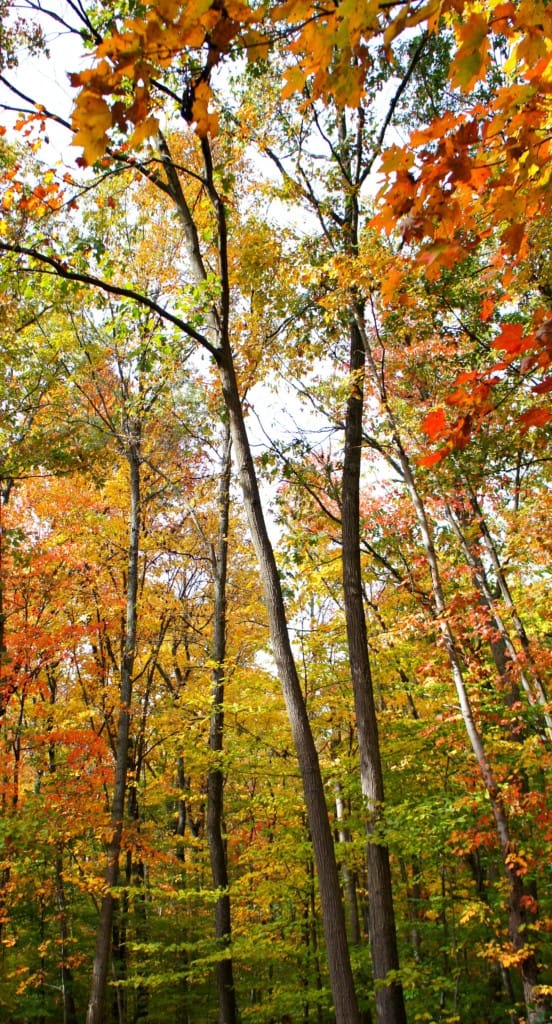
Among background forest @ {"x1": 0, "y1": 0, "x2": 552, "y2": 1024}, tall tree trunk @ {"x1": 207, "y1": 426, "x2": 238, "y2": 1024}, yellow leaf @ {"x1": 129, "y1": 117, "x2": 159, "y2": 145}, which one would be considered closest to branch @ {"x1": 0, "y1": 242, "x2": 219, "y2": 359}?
background forest @ {"x1": 0, "y1": 0, "x2": 552, "y2": 1024}

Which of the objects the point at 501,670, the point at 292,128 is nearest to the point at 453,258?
the point at 292,128

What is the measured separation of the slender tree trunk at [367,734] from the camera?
20.3 ft

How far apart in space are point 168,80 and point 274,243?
2.64m

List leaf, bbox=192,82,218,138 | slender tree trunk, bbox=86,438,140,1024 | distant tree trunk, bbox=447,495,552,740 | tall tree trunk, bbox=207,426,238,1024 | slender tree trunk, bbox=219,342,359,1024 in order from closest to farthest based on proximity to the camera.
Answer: leaf, bbox=192,82,218,138 < slender tree trunk, bbox=219,342,359,1024 < distant tree trunk, bbox=447,495,552,740 < slender tree trunk, bbox=86,438,140,1024 < tall tree trunk, bbox=207,426,238,1024

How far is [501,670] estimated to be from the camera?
30.1 feet

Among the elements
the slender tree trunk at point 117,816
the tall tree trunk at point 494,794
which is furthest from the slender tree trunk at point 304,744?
the slender tree trunk at point 117,816

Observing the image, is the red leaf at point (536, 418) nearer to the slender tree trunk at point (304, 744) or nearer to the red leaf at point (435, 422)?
the red leaf at point (435, 422)

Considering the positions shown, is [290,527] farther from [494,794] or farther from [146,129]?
[146,129]

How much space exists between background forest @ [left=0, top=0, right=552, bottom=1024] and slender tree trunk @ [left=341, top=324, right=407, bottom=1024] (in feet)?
0.11

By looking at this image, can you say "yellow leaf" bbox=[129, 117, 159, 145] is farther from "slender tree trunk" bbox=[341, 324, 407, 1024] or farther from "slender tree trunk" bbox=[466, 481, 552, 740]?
"slender tree trunk" bbox=[466, 481, 552, 740]

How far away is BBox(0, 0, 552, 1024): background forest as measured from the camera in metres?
3.62

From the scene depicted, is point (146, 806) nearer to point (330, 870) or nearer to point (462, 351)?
point (330, 870)

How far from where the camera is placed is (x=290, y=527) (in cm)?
830

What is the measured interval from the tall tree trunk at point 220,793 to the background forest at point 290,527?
0.17 ft
